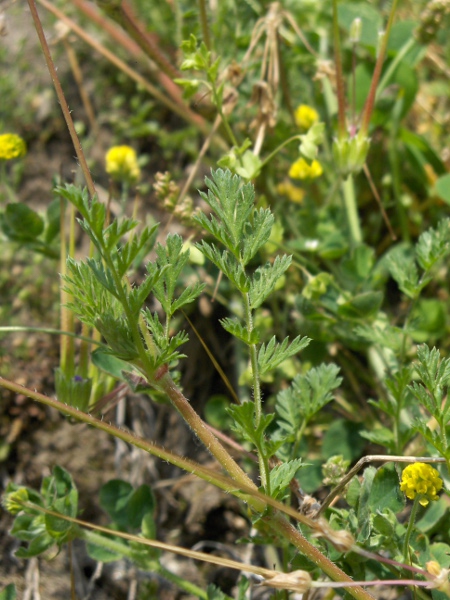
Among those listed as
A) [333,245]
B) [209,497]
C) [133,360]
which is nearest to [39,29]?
[133,360]

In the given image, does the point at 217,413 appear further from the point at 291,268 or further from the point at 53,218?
the point at 53,218

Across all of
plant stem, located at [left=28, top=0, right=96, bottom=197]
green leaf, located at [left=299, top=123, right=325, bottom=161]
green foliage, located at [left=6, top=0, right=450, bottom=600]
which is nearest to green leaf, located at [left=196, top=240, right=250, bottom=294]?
green foliage, located at [left=6, top=0, right=450, bottom=600]

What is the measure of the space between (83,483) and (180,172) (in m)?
1.13

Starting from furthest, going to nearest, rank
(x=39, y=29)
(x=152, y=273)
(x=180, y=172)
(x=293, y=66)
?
(x=180, y=172) → (x=293, y=66) → (x=39, y=29) → (x=152, y=273)

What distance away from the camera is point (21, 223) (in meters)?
1.68

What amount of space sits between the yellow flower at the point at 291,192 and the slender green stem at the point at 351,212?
0.19 meters

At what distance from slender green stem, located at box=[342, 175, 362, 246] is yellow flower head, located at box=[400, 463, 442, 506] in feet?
2.75

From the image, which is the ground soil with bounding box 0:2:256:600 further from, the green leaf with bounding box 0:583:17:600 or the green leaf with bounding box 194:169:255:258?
the green leaf with bounding box 194:169:255:258

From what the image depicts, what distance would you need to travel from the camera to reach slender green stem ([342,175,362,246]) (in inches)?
71.9

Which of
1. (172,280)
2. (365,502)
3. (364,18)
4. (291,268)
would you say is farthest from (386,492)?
(364,18)

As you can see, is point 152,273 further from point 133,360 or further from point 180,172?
point 180,172

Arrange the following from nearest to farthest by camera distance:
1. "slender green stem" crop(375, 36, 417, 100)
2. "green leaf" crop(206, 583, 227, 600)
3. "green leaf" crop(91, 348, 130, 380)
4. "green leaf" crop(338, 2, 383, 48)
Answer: "green leaf" crop(206, 583, 227, 600) < "green leaf" crop(91, 348, 130, 380) < "slender green stem" crop(375, 36, 417, 100) < "green leaf" crop(338, 2, 383, 48)

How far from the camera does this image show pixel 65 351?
147cm

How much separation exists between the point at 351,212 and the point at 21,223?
909mm
